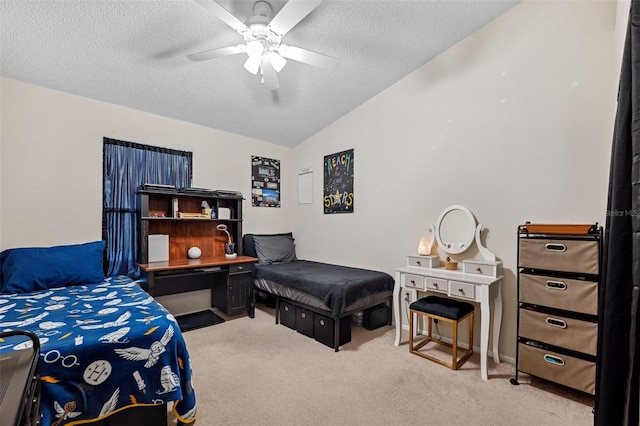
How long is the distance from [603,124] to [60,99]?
15.7 ft

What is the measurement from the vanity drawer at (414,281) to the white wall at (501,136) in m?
0.49

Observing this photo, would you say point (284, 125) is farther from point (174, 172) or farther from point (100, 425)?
point (100, 425)

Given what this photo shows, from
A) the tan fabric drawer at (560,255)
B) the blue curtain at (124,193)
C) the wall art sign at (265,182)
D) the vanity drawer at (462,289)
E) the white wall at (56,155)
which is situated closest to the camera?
the tan fabric drawer at (560,255)

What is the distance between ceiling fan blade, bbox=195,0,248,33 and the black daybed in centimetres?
226

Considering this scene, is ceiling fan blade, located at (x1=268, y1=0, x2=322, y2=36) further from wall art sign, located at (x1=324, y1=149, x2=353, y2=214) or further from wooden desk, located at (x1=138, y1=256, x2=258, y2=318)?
wooden desk, located at (x1=138, y1=256, x2=258, y2=318)

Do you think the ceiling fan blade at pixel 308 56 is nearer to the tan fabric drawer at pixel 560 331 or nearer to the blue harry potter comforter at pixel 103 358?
the blue harry potter comforter at pixel 103 358

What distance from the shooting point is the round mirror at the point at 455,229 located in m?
2.71

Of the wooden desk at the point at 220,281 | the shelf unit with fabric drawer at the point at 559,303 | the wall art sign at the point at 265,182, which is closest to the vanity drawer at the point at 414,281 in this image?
the shelf unit with fabric drawer at the point at 559,303

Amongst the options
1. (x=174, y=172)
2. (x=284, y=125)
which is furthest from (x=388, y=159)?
(x=174, y=172)

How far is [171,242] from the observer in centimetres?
357

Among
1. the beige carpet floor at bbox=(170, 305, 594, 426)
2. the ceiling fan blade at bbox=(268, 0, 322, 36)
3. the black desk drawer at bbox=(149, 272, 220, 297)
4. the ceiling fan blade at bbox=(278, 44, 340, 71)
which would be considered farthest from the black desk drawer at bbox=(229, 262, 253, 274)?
the ceiling fan blade at bbox=(268, 0, 322, 36)

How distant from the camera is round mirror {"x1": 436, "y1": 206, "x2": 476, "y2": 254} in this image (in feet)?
8.90

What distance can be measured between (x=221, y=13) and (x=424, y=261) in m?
2.64

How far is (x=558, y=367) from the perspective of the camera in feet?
6.51
